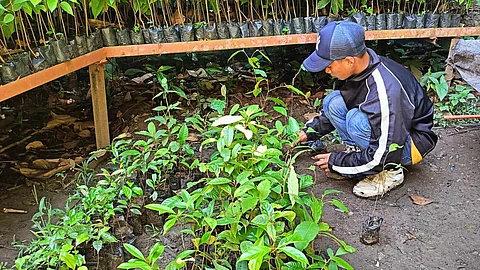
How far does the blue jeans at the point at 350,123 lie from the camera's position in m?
2.79

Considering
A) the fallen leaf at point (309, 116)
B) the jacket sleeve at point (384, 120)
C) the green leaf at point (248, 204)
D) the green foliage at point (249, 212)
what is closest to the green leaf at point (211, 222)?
the green foliage at point (249, 212)

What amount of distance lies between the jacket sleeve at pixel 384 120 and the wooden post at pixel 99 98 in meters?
1.81

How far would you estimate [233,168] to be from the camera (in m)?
2.23

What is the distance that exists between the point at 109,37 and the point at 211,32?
70 centimetres

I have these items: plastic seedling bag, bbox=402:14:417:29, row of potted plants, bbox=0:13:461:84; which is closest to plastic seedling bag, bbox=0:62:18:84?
row of potted plants, bbox=0:13:461:84

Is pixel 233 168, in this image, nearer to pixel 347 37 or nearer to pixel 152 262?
pixel 152 262

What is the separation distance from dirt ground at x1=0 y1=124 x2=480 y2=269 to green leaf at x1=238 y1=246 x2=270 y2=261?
0.80 m

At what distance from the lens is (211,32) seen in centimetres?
367

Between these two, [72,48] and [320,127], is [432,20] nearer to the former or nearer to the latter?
[320,127]

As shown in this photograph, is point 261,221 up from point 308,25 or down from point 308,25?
down

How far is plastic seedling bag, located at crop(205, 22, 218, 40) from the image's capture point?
3666 mm

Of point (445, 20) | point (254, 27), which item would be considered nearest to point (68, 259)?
point (254, 27)

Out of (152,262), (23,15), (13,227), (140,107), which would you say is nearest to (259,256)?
(152,262)

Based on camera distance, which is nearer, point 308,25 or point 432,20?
point 308,25
